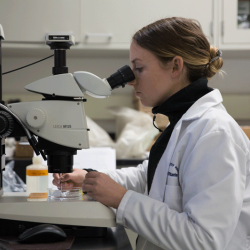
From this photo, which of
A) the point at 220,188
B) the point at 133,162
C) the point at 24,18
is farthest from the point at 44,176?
the point at 24,18

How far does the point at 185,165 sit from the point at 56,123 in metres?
0.33

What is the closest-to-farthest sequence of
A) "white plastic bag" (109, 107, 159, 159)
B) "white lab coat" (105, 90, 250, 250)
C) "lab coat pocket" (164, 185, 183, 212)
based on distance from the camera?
"white lab coat" (105, 90, 250, 250) < "lab coat pocket" (164, 185, 183, 212) < "white plastic bag" (109, 107, 159, 159)

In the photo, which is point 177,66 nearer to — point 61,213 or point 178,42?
point 178,42

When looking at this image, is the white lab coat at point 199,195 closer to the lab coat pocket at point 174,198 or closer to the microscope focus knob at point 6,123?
the lab coat pocket at point 174,198

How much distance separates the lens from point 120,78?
2.97 feet

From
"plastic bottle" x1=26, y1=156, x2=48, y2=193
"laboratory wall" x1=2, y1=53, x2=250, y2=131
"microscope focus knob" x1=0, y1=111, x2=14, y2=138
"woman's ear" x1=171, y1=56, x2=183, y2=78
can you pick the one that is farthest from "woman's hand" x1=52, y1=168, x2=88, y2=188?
"laboratory wall" x1=2, y1=53, x2=250, y2=131

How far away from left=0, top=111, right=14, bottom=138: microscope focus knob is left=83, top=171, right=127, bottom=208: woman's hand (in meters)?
0.23

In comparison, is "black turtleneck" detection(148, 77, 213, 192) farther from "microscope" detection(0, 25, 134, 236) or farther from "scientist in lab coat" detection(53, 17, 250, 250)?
"microscope" detection(0, 25, 134, 236)

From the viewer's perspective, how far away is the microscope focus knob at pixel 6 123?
815 millimetres

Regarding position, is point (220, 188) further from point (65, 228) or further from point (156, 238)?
point (65, 228)

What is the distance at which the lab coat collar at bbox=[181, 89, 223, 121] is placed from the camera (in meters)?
0.90

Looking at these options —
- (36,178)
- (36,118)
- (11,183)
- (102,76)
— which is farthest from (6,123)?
(102,76)

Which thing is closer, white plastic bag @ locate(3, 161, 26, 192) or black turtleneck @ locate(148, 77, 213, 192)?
black turtleneck @ locate(148, 77, 213, 192)

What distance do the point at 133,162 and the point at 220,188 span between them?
133 centimetres
